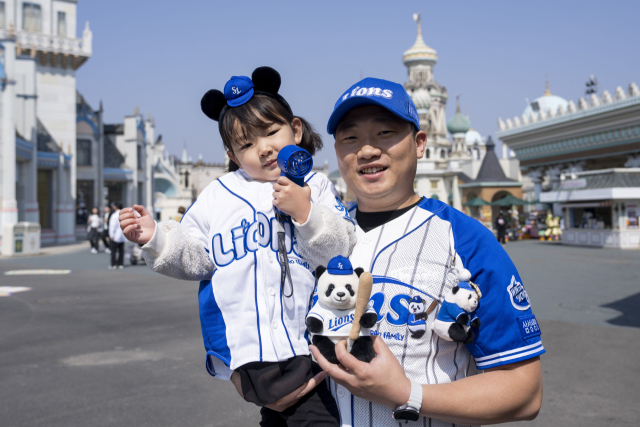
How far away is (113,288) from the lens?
10.9 metres

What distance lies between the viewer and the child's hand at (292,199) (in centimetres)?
162

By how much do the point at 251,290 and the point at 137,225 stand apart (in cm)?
51

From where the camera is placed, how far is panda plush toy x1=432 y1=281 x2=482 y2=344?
1.39 meters

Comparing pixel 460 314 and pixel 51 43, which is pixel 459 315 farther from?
pixel 51 43

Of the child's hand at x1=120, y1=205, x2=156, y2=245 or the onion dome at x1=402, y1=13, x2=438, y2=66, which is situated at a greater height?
the onion dome at x1=402, y1=13, x2=438, y2=66

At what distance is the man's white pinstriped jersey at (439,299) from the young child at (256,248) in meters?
0.21

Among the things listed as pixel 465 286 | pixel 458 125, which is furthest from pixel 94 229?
pixel 458 125

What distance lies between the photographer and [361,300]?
1.38 m

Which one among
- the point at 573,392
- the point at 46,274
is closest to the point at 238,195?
the point at 573,392

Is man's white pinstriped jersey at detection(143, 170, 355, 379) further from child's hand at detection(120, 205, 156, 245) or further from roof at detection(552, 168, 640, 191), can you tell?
roof at detection(552, 168, 640, 191)

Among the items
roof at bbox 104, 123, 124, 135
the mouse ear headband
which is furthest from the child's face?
roof at bbox 104, 123, 124, 135

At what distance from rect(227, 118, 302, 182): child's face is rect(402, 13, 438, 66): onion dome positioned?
77.9 meters

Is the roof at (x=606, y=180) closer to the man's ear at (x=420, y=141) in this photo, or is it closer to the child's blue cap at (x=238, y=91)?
the man's ear at (x=420, y=141)

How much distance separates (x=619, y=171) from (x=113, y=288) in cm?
2126
